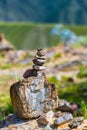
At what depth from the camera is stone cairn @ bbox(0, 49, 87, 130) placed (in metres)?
15.5

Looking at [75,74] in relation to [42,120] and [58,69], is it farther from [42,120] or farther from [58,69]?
[42,120]

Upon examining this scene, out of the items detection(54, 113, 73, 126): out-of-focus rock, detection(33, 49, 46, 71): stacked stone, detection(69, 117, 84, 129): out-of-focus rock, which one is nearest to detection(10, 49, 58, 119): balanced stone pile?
detection(33, 49, 46, 71): stacked stone

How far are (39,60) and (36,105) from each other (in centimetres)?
138

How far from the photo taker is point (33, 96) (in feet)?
52.0

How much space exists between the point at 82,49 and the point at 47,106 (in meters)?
54.7

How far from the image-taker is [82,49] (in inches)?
2781

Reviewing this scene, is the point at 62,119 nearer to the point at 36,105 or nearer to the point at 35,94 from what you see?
the point at 36,105

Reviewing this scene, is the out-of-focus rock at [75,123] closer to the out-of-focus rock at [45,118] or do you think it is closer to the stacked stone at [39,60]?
the out-of-focus rock at [45,118]

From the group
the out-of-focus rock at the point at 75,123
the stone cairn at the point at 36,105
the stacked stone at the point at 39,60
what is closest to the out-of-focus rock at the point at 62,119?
the stone cairn at the point at 36,105

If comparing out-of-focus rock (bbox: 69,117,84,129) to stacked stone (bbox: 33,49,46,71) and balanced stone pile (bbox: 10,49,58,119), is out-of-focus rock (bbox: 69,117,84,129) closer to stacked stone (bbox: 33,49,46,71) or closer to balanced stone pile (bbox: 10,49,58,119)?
balanced stone pile (bbox: 10,49,58,119)

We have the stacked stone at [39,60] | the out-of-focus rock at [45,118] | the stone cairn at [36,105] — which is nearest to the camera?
the out-of-focus rock at [45,118]

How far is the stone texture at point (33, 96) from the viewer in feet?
51.0

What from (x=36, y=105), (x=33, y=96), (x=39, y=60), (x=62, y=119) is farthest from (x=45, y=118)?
(x=39, y=60)

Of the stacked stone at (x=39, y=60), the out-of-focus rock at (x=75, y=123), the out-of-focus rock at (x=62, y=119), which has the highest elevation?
the stacked stone at (x=39, y=60)
